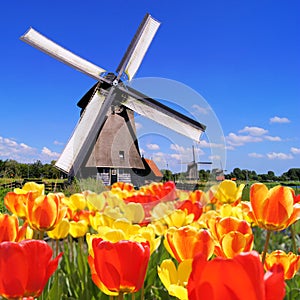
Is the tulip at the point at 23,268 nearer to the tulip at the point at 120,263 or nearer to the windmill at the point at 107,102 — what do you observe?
the tulip at the point at 120,263

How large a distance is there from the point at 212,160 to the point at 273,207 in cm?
192

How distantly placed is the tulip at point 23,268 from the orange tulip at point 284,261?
0.60m

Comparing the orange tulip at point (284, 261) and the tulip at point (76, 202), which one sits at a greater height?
the orange tulip at point (284, 261)

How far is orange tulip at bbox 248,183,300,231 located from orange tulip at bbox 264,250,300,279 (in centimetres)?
10

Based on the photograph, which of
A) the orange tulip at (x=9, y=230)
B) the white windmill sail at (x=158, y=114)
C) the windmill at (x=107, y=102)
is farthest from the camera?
the windmill at (x=107, y=102)

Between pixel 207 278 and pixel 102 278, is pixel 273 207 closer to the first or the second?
pixel 102 278

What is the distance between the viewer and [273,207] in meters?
1.20

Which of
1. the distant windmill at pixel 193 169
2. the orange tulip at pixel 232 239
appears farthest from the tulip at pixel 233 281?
the distant windmill at pixel 193 169

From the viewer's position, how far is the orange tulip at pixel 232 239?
1.00 meters

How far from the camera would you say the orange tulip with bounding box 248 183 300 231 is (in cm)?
120

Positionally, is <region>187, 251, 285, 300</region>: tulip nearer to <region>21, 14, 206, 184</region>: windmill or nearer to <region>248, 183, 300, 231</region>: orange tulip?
<region>248, 183, 300, 231</region>: orange tulip

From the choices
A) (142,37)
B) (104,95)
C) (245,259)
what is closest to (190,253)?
(245,259)

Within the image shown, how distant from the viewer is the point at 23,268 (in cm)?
77

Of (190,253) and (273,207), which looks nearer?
(190,253)
